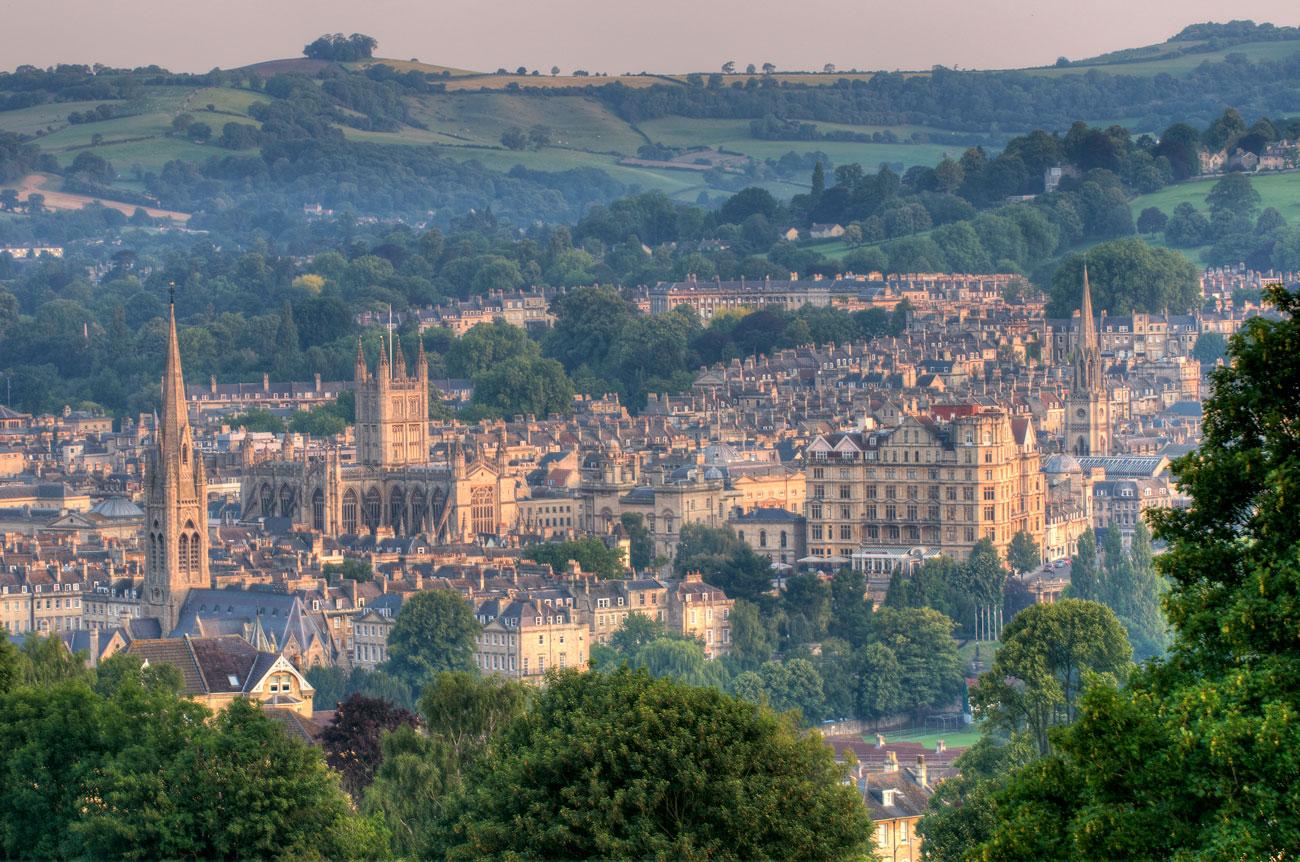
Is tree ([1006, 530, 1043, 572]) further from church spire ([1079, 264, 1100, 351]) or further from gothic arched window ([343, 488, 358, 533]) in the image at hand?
church spire ([1079, 264, 1100, 351])

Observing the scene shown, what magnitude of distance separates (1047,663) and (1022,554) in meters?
42.4

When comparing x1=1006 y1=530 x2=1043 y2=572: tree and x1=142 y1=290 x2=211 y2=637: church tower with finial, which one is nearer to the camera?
x1=142 y1=290 x2=211 y2=637: church tower with finial

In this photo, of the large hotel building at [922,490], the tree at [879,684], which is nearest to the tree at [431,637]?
the tree at [879,684]

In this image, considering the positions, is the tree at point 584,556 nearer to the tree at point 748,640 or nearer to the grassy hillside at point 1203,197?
the tree at point 748,640

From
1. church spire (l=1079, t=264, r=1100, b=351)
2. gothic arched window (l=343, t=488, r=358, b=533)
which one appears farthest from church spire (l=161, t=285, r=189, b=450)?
church spire (l=1079, t=264, r=1100, b=351)

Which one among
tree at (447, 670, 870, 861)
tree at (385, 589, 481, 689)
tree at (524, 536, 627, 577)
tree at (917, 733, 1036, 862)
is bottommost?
tree at (385, 589, 481, 689)

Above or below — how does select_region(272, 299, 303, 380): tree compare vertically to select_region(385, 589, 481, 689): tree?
above

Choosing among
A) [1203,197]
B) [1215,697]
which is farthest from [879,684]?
[1203,197]

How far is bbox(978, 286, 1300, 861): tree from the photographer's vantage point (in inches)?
782

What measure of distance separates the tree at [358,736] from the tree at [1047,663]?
883cm

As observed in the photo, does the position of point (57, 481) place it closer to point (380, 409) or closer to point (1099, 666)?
point (380, 409)

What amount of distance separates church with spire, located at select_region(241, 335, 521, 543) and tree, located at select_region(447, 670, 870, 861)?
67133 mm

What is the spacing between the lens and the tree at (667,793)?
30109mm

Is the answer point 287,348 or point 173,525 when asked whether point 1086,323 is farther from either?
point 173,525
